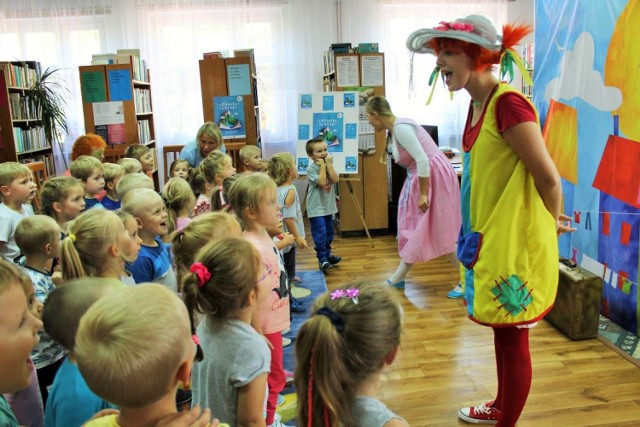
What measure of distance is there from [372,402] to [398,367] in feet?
6.03

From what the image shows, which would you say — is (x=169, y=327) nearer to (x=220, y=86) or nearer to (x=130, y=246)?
A: (x=130, y=246)

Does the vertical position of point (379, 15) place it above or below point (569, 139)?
above

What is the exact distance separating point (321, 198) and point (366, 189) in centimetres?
127

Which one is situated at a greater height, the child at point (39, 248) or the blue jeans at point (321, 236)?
the child at point (39, 248)

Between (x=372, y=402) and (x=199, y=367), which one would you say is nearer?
(x=372, y=402)

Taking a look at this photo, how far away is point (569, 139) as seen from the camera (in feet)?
11.4

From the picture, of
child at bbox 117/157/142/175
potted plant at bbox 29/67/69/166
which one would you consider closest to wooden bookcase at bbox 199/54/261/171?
child at bbox 117/157/142/175

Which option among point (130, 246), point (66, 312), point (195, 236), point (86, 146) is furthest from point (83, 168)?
point (66, 312)

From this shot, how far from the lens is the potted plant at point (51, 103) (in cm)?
603

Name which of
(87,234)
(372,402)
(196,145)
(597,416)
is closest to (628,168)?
(597,416)

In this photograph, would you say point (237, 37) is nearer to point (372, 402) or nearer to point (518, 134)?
point (518, 134)

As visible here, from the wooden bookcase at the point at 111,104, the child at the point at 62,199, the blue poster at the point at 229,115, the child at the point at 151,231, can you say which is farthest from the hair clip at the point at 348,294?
the wooden bookcase at the point at 111,104

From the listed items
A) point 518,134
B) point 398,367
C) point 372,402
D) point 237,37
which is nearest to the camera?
point 372,402

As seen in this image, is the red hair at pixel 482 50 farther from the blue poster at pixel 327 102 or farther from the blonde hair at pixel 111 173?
the blue poster at pixel 327 102
